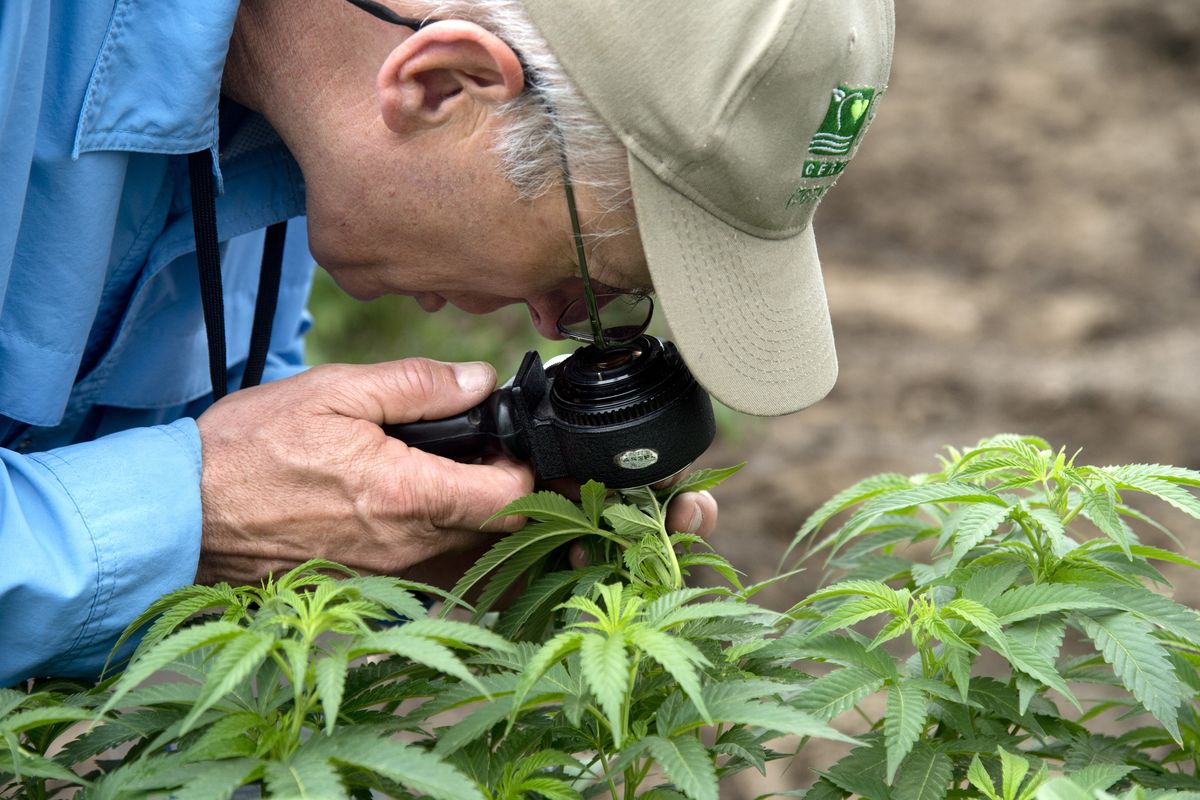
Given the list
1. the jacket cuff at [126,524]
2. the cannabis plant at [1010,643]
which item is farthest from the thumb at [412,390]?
the cannabis plant at [1010,643]

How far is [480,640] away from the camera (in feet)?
3.80

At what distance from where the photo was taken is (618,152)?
1611 millimetres

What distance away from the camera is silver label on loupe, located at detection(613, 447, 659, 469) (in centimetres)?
170

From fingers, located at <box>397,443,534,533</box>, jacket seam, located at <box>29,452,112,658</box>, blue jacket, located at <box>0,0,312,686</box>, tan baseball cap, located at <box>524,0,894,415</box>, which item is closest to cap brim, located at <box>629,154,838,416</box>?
tan baseball cap, located at <box>524,0,894,415</box>

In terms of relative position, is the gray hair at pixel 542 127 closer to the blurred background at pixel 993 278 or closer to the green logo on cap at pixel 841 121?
the green logo on cap at pixel 841 121

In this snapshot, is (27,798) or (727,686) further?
(27,798)

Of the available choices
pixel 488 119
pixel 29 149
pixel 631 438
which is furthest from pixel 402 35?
pixel 631 438

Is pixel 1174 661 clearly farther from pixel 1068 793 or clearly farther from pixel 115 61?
pixel 115 61

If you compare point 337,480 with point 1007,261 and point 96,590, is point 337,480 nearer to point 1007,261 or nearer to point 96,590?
point 96,590

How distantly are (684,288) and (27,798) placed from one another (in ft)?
3.22

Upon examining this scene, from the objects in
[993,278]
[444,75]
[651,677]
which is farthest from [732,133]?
[993,278]

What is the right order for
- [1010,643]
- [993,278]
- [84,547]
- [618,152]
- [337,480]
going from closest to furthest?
[1010,643]
[84,547]
[618,152]
[337,480]
[993,278]

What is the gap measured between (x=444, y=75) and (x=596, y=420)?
1.62 feet

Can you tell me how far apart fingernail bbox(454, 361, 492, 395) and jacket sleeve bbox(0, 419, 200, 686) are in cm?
41
